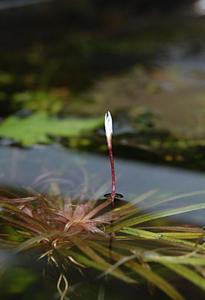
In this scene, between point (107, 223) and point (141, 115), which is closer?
point (107, 223)

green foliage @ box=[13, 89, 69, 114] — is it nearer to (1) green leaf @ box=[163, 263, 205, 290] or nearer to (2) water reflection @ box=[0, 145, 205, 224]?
(2) water reflection @ box=[0, 145, 205, 224]

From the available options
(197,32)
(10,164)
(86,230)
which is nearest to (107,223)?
(86,230)

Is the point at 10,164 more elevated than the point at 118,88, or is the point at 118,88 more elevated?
the point at 118,88

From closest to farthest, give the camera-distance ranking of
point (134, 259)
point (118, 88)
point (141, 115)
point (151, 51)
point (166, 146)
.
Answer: point (134, 259)
point (166, 146)
point (141, 115)
point (118, 88)
point (151, 51)

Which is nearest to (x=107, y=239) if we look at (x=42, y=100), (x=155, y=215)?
(x=155, y=215)

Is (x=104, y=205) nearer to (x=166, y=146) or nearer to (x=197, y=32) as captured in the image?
(x=166, y=146)

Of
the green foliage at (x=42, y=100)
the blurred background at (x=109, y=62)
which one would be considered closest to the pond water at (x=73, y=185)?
the blurred background at (x=109, y=62)

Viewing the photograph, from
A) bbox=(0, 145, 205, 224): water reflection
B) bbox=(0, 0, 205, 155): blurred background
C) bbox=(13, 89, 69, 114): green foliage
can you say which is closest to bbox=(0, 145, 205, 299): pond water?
bbox=(0, 145, 205, 224): water reflection
